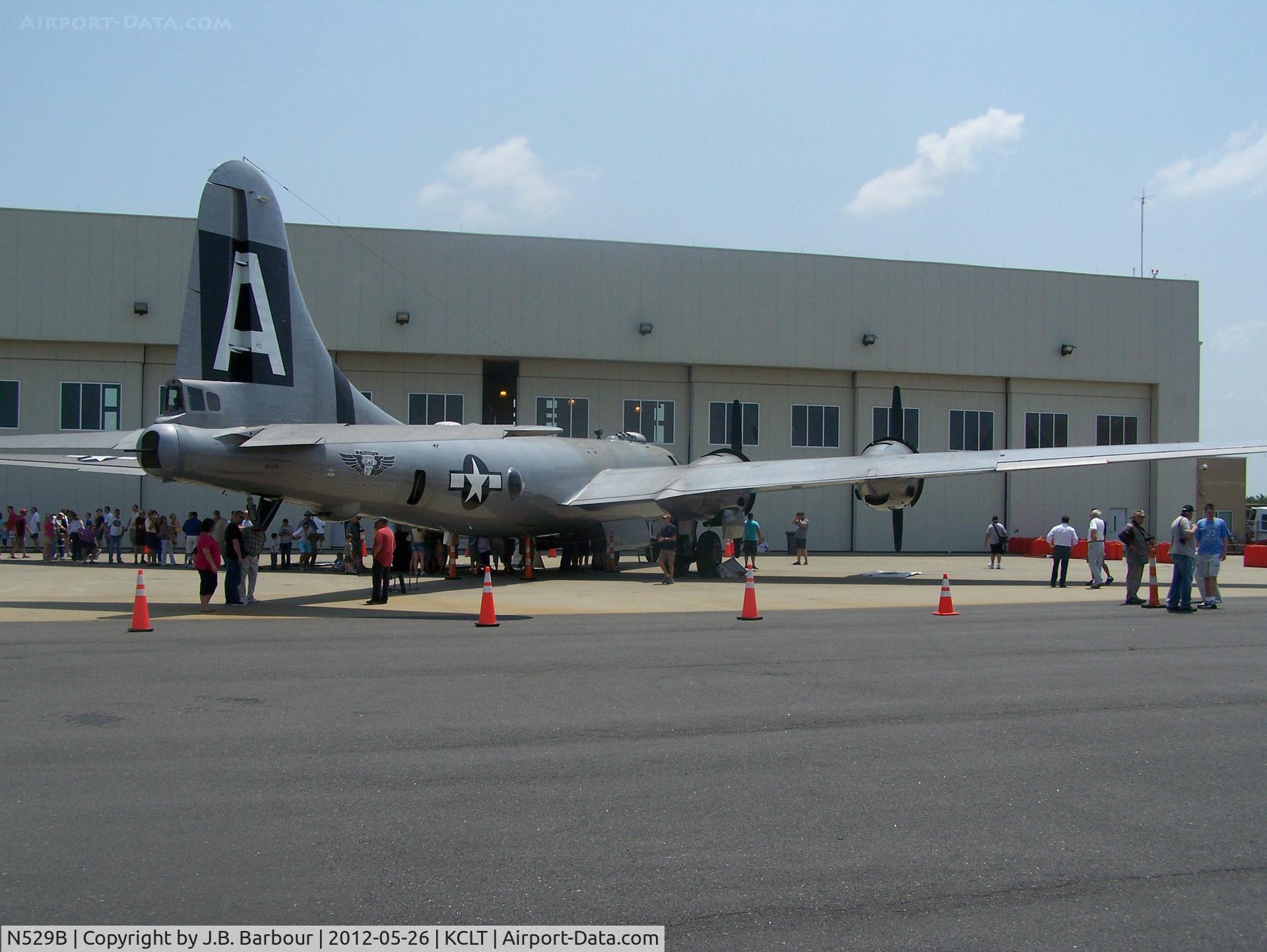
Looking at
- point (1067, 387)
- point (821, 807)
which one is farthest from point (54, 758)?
point (1067, 387)

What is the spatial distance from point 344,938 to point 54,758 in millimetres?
3907

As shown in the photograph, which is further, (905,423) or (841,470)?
(905,423)


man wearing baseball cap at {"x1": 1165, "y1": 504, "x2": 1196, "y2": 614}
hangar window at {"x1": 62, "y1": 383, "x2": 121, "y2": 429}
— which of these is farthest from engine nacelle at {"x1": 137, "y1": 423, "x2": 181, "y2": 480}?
hangar window at {"x1": 62, "y1": 383, "x2": 121, "y2": 429}

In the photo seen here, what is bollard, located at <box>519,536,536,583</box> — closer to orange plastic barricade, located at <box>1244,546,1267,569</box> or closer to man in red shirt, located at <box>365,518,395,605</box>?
man in red shirt, located at <box>365,518,395,605</box>

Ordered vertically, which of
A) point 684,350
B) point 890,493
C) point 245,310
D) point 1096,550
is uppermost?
point 684,350

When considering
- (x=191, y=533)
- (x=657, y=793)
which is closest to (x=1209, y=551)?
(x=657, y=793)

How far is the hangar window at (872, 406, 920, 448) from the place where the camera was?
141 feet

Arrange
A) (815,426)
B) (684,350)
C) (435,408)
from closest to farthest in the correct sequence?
(435,408), (684,350), (815,426)

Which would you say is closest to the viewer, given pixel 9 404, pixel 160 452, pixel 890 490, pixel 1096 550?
pixel 160 452

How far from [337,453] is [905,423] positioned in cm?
3050

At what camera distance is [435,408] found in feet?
132

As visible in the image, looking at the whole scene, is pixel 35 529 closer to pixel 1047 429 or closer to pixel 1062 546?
pixel 1062 546

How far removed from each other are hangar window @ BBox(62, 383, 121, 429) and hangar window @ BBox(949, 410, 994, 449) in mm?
33357

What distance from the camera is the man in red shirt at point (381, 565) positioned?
18094mm
